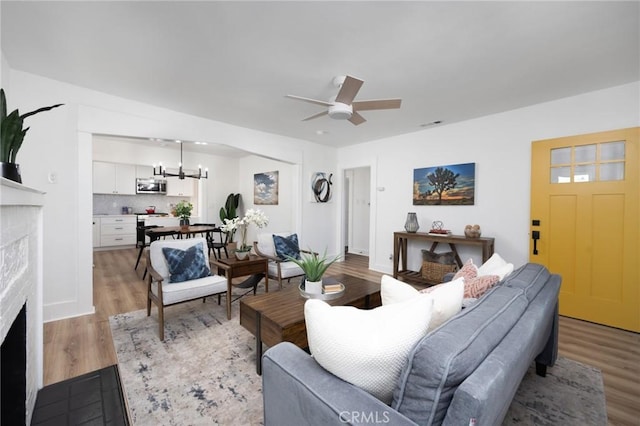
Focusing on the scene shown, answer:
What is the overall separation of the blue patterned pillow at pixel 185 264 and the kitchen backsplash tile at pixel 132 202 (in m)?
5.56

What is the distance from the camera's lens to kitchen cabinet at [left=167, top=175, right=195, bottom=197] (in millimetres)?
7609

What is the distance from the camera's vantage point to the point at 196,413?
5.50 ft

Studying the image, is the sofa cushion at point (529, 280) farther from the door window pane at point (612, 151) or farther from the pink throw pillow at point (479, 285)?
the door window pane at point (612, 151)

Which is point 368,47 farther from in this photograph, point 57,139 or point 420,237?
point 57,139

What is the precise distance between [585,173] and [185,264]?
14.6 ft

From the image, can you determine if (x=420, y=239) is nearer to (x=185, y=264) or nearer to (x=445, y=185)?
(x=445, y=185)

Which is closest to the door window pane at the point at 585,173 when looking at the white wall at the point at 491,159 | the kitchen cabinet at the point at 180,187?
the white wall at the point at 491,159

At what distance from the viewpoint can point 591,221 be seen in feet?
9.84

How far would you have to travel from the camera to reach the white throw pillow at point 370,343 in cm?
93

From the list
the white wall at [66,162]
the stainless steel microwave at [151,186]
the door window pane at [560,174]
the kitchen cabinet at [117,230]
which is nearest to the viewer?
the white wall at [66,162]

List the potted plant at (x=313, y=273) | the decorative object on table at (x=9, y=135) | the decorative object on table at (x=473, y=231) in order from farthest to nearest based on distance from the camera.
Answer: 1. the decorative object on table at (x=473, y=231)
2. the potted plant at (x=313, y=273)
3. the decorative object on table at (x=9, y=135)

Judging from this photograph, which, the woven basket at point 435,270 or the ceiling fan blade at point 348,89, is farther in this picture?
the woven basket at point 435,270

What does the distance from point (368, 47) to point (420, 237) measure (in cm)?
281

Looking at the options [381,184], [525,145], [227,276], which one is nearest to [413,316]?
[227,276]
